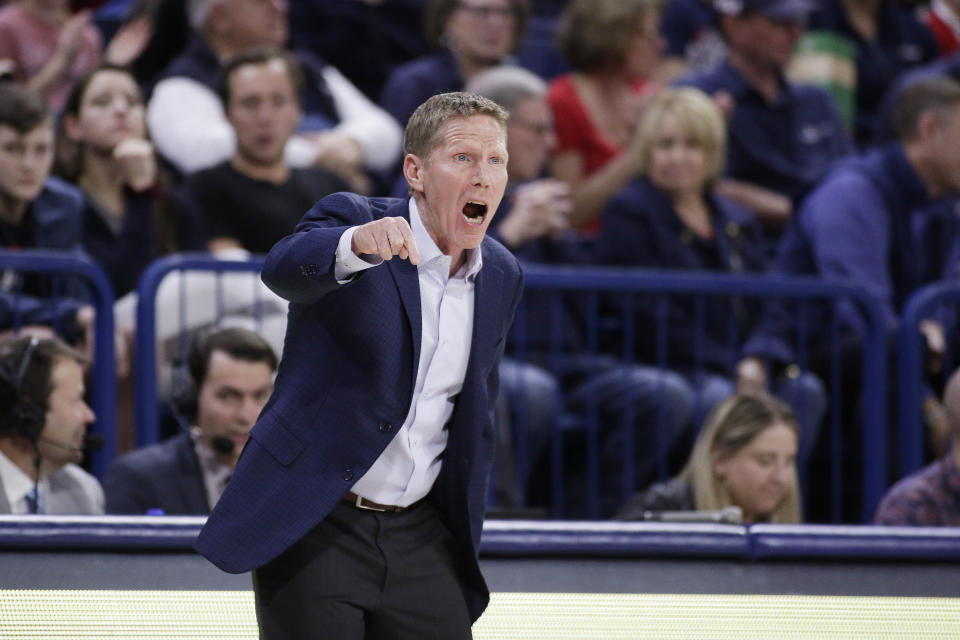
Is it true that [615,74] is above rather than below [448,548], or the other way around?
above

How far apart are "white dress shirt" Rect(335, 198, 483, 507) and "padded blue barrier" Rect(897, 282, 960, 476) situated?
116 inches

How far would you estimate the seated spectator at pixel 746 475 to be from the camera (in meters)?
4.86

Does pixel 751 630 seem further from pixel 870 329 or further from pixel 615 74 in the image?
pixel 615 74

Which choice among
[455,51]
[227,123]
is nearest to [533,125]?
[455,51]

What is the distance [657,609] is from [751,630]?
0.69 feet

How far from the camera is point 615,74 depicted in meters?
6.79

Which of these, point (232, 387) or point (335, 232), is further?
point (232, 387)

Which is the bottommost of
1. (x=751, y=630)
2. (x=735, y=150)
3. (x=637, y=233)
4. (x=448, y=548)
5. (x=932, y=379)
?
(x=751, y=630)

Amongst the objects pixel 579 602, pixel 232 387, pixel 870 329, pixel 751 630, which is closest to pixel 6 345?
pixel 232 387

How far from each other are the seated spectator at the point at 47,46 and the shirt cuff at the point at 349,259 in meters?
4.34

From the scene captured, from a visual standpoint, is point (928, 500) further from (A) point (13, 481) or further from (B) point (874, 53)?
(B) point (874, 53)

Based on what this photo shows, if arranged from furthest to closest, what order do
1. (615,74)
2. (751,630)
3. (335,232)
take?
(615,74), (751,630), (335,232)

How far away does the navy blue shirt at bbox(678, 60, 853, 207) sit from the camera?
6.96 m

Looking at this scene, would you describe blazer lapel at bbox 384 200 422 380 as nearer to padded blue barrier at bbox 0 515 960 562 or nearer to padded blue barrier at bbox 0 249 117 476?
padded blue barrier at bbox 0 515 960 562
